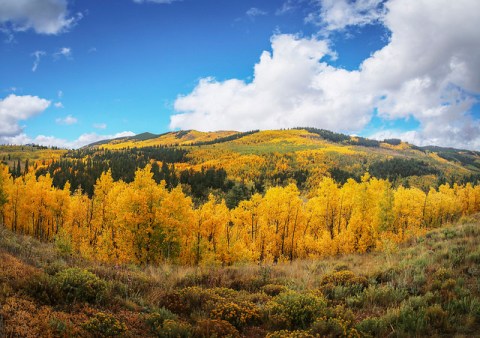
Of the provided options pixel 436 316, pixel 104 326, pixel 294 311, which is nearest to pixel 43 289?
pixel 104 326

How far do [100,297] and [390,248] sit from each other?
16.0 meters

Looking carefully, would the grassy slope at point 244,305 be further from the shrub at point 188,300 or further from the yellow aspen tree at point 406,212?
the yellow aspen tree at point 406,212

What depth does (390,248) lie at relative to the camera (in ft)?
57.0

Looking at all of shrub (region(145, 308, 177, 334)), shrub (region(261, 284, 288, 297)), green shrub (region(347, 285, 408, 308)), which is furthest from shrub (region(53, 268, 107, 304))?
green shrub (region(347, 285, 408, 308))

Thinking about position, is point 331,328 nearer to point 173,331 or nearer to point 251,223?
point 173,331

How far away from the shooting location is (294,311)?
819 cm

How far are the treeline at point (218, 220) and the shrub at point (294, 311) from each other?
16.6 m

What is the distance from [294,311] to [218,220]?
27031 millimetres

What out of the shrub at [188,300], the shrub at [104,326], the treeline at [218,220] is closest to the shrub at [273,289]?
the shrub at [188,300]

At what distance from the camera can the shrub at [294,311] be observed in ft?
26.3

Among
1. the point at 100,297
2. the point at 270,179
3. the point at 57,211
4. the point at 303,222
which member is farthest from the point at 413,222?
the point at 270,179

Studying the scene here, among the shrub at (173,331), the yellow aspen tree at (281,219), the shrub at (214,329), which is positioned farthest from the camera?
the yellow aspen tree at (281,219)

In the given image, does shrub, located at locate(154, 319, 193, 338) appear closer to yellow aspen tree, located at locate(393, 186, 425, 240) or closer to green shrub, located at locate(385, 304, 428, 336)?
green shrub, located at locate(385, 304, 428, 336)

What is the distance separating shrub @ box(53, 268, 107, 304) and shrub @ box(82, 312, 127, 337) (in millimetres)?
1444
